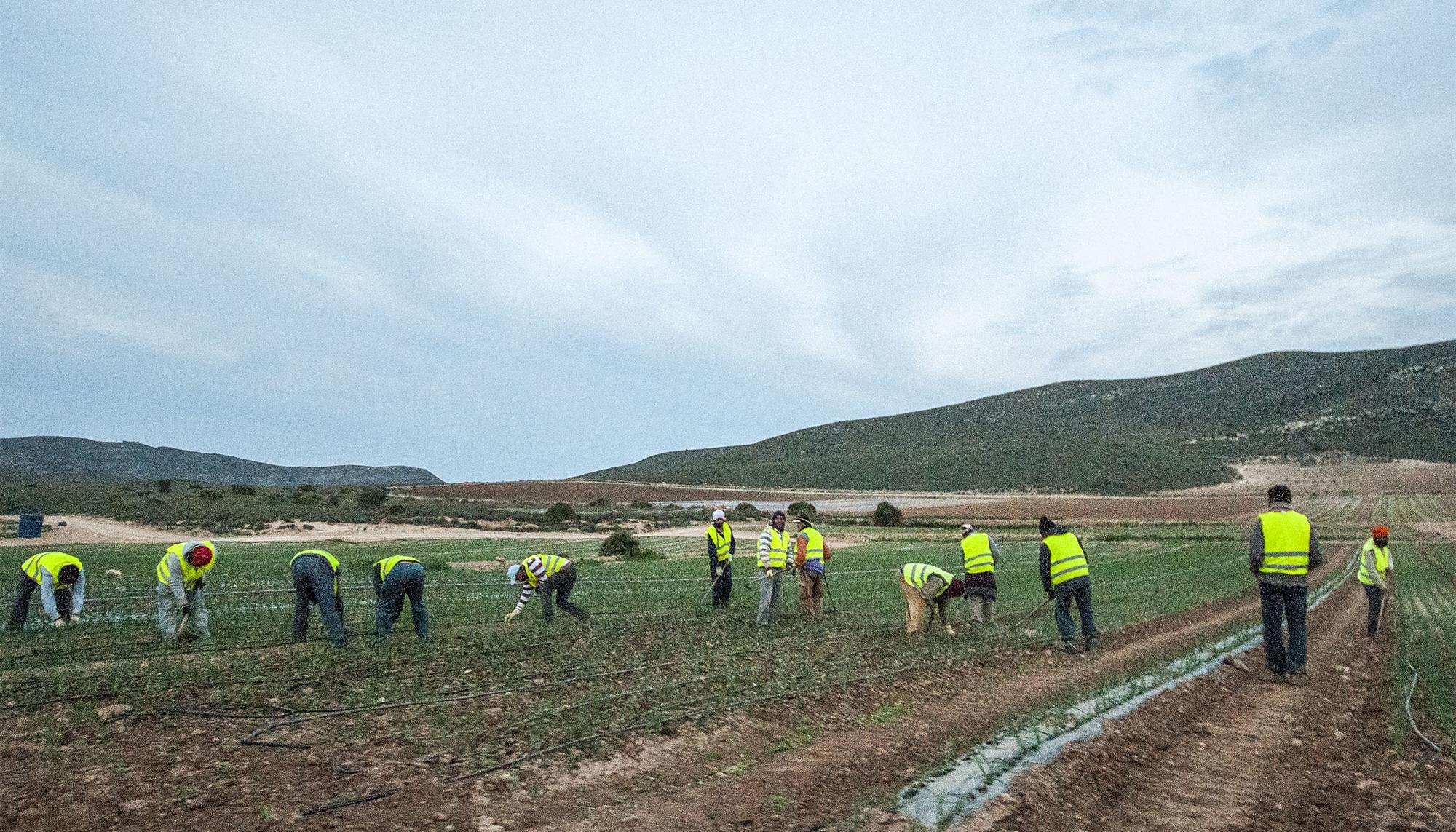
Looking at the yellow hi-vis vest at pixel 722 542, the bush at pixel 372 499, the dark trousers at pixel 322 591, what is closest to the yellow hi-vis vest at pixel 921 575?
the yellow hi-vis vest at pixel 722 542

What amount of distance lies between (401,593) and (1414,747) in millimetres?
11498

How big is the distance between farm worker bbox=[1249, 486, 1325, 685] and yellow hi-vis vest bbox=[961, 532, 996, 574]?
4.31 m

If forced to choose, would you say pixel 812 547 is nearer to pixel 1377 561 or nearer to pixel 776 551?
pixel 776 551

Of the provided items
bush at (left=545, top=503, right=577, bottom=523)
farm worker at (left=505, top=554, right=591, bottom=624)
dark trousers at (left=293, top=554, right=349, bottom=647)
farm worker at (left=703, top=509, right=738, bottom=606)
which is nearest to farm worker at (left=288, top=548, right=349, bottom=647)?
dark trousers at (left=293, top=554, right=349, bottom=647)

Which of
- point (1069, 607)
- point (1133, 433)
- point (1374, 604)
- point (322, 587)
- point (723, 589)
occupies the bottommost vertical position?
point (1374, 604)

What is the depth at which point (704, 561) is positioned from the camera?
110ft

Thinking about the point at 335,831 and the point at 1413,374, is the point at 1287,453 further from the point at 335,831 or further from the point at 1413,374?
the point at 335,831

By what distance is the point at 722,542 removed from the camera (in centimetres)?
1725

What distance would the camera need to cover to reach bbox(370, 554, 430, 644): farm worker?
12.7 m

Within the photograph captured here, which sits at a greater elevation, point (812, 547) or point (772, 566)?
point (812, 547)

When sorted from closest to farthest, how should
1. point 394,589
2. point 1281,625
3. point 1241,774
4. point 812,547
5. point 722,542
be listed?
1. point 1241,774
2. point 1281,625
3. point 394,589
4. point 812,547
5. point 722,542

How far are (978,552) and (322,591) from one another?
9.69 metres

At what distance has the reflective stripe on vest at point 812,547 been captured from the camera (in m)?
16.1

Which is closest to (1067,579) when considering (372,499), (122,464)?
(372,499)
